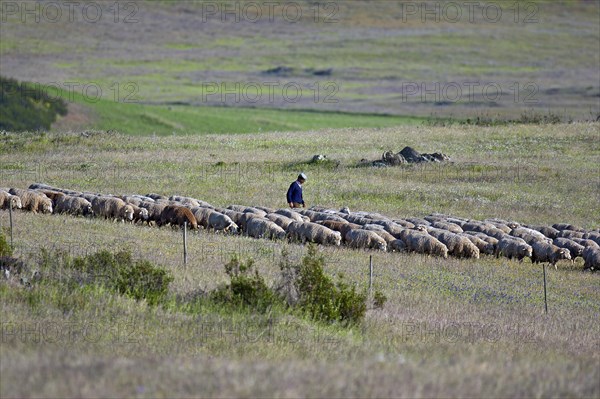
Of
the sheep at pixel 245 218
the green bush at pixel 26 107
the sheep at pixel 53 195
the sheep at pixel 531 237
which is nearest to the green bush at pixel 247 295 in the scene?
the sheep at pixel 245 218

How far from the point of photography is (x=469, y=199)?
3331 centimetres

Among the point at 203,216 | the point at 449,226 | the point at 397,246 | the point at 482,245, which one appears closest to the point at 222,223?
the point at 203,216

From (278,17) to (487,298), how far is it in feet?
469

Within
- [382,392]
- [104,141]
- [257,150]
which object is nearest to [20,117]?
[104,141]

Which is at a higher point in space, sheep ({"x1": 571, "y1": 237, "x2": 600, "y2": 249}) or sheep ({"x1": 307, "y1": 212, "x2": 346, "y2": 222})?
sheep ({"x1": 307, "y1": 212, "x2": 346, "y2": 222})

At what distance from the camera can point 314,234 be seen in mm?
23094

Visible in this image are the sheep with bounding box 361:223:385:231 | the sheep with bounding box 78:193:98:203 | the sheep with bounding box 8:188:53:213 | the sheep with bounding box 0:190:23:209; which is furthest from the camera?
the sheep with bounding box 78:193:98:203

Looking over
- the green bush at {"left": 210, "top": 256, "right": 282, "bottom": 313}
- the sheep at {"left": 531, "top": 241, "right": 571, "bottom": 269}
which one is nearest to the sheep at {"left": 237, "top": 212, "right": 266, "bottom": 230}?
the sheep at {"left": 531, "top": 241, "right": 571, "bottom": 269}

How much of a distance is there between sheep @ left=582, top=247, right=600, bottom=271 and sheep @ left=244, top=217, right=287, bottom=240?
732 cm

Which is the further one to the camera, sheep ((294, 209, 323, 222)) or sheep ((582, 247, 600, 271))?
sheep ((294, 209, 323, 222))

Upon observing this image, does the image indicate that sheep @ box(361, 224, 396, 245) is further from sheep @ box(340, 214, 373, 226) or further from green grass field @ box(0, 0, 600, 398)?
green grass field @ box(0, 0, 600, 398)

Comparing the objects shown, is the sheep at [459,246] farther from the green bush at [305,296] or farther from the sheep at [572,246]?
the green bush at [305,296]

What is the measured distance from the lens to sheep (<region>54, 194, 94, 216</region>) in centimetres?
2491

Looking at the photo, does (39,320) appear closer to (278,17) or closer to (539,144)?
(539,144)
